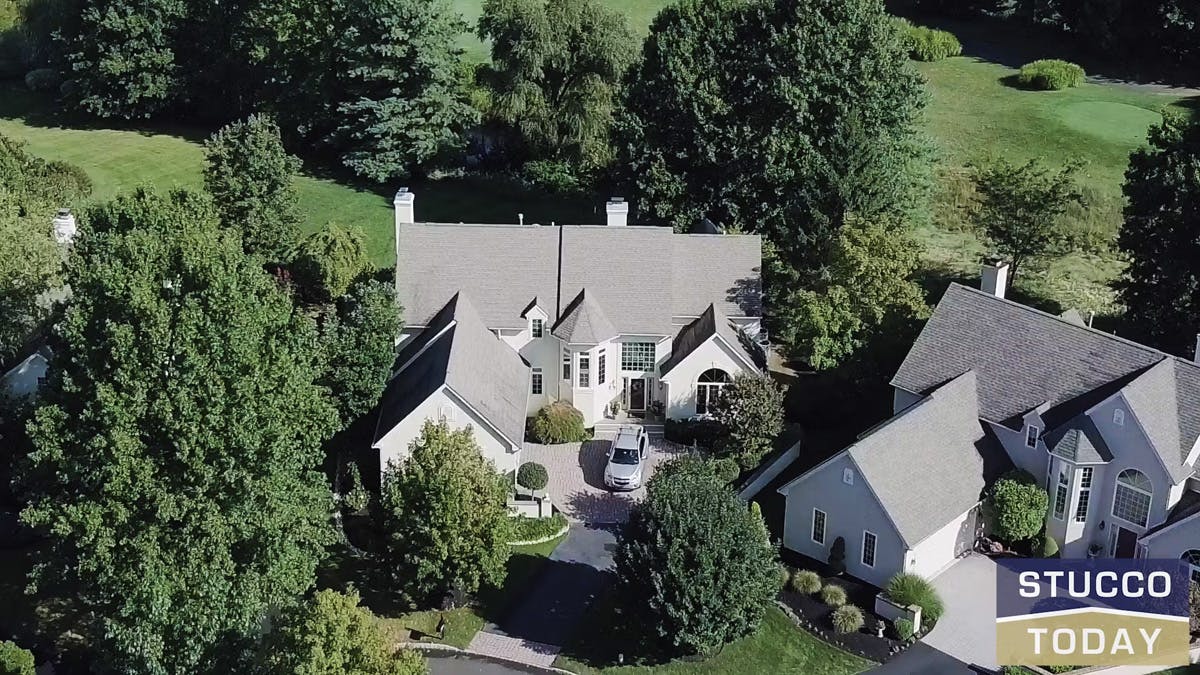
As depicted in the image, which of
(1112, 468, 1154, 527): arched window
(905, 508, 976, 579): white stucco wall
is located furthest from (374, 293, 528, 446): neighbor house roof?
(1112, 468, 1154, 527): arched window

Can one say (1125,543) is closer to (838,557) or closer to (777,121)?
(838,557)

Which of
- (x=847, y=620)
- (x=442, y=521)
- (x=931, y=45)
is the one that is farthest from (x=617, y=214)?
(x=931, y=45)

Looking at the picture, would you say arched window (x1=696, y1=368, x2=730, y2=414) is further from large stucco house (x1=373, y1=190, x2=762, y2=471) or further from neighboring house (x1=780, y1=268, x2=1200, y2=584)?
neighboring house (x1=780, y1=268, x2=1200, y2=584)

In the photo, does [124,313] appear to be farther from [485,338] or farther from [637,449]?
[637,449]

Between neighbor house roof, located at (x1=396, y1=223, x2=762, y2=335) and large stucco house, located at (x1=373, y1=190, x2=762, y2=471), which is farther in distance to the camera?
neighbor house roof, located at (x1=396, y1=223, x2=762, y2=335)

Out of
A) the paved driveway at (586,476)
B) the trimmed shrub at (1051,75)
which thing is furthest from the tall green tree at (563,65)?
the trimmed shrub at (1051,75)

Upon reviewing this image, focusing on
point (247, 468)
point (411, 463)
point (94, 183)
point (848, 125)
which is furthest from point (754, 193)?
point (94, 183)
